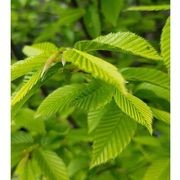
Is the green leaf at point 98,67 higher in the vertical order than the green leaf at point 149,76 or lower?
higher

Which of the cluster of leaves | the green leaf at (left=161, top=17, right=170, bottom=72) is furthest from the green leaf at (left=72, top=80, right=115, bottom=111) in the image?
the green leaf at (left=161, top=17, right=170, bottom=72)

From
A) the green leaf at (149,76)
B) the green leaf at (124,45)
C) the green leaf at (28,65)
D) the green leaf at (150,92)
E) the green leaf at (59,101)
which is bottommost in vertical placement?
the green leaf at (150,92)

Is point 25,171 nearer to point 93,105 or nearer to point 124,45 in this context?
point 93,105

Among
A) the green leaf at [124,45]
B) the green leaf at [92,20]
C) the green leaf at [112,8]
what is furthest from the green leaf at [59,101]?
the green leaf at [92,20]

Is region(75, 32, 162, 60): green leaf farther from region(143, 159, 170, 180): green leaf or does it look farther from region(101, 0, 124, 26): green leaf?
region(101, 0, 124, 26): green leaf

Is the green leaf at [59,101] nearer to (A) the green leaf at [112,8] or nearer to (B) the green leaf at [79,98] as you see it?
(B) the green leaf at [79,98]
